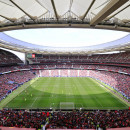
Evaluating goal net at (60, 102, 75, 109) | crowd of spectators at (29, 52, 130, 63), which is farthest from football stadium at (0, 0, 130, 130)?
crowd of spectators at (29, 52, 130, 63)

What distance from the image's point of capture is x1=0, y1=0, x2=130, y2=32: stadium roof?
20.7 feet

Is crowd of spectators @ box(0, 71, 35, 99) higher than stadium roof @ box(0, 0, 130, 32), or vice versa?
stadium roof @ box(0, 0, 130, 32)

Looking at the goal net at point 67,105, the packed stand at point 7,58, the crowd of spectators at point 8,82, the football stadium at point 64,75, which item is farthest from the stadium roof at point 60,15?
the packed stand at point 7,58

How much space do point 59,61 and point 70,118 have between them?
171 ft

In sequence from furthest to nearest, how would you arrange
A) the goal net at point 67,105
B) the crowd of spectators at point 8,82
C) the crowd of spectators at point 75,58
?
the crowd of spectators at point 75,58, the crowd of spectators at point 8,82, the goal net at point 67,105

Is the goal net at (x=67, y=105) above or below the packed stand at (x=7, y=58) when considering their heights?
below

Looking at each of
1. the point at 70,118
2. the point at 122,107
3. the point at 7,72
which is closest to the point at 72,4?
the point at 70,118

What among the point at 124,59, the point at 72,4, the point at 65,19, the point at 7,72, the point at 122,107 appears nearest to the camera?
the point at 72,4

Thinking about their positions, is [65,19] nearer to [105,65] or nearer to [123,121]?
[123,121]

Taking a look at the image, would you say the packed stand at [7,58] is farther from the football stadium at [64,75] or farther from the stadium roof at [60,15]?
the stadium roof at [60,15]

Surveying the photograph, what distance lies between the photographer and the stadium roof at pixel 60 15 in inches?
249

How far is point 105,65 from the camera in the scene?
2085 inches

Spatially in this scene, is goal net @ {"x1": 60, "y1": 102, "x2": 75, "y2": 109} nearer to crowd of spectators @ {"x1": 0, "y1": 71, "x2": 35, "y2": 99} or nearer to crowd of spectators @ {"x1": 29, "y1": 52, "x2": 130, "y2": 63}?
crowd of spectators @ {"x1": 0, "y1": 71, "x2": 35, "y2": 99}

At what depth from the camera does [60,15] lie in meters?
7.27
